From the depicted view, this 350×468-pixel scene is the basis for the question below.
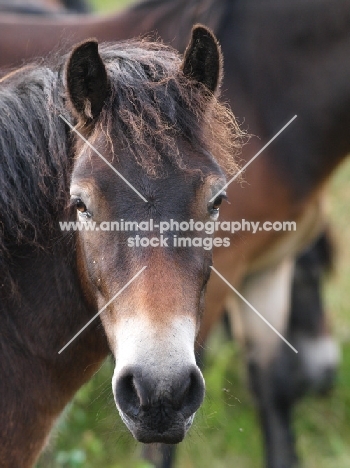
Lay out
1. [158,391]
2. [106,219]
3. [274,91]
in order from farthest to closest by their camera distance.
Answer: [274,91] → [106,219] → [158,391]

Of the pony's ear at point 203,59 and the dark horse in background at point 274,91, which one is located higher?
the pony's ear at point 203,59

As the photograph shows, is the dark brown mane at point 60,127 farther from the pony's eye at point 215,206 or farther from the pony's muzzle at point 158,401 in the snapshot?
the pony's muzzle at point 158,401

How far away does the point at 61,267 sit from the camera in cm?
234

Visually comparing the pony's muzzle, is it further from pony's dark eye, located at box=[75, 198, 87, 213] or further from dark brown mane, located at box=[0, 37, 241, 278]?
dark brown mane, located at box=[0, 37, 241, 278]

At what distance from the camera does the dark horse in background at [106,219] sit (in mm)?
1908

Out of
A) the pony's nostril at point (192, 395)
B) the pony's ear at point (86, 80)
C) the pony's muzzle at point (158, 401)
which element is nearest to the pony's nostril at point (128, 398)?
the pony's muzzle at point (158, 401)

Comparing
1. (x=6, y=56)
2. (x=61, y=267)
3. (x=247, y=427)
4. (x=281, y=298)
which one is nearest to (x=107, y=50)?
(x=61, y=267)

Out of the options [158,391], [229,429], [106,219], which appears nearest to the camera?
[158,391]

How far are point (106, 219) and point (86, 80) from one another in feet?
1.49

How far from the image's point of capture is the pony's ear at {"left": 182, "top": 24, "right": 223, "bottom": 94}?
2238 mm

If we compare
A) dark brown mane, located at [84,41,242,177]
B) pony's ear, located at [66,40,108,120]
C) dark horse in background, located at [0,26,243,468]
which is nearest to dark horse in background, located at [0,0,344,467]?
dark horse in background, located at [0,26,243,468]

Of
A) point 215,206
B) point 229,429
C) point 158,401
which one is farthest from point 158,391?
point 229,429

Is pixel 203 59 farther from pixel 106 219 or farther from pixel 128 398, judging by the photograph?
pixel 128 398

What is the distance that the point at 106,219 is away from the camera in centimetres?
207
